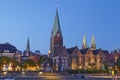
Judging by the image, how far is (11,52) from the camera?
17975cm

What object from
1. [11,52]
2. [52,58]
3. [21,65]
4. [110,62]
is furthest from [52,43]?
[11,52]

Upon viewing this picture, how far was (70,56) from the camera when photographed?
5212 inches

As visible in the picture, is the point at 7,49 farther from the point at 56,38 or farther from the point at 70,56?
the point at 70,56

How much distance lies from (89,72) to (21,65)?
3404 cm

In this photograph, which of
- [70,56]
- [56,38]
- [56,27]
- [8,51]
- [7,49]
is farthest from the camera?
[7,49]

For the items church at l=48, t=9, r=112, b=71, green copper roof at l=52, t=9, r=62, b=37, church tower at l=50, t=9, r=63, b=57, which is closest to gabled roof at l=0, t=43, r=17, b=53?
church at l=48, t=9, r=112, b=71

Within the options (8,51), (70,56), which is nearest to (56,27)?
(70,56)

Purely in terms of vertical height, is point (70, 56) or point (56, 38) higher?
point (56, 38)

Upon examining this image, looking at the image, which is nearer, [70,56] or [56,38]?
[70,56]

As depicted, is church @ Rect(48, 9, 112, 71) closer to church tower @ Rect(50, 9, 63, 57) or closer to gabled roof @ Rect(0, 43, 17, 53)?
church tower @ Rect(50, 9, 63, 57)

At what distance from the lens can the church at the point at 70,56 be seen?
131 m

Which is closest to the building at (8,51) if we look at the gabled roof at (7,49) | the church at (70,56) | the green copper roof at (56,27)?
the gabled roof at (7,49)

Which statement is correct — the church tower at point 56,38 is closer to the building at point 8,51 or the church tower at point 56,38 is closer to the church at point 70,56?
the church at point 70,56

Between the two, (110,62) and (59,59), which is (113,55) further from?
(59,59)
